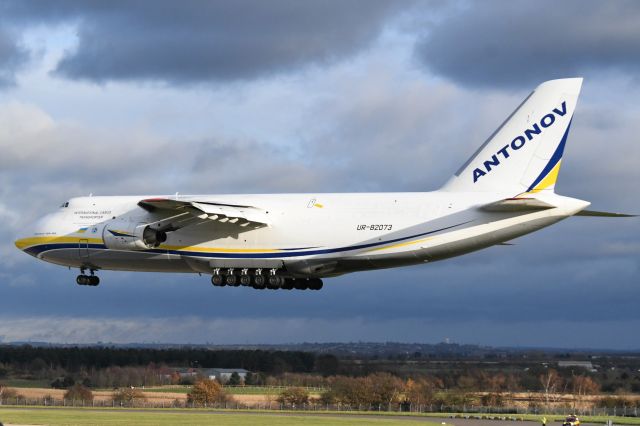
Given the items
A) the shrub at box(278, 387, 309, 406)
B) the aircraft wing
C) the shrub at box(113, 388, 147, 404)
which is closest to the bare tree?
the shrub at box(278, 387, 309, 406)

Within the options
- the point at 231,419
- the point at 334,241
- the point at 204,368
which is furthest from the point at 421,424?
the point at 204,368

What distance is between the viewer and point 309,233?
35719 mm

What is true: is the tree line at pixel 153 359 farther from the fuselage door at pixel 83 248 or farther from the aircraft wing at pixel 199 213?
the aircraft wing at pixel 199 213

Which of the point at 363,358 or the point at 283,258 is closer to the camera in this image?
the point at 283,258

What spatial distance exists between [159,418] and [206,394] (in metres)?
10.9

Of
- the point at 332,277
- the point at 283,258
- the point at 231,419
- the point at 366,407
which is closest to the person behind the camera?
the point at 283,258

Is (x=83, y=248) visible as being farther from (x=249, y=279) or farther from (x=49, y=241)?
(x=249, y=279)

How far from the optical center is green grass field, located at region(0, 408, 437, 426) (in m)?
45.8

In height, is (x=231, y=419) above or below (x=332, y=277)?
below

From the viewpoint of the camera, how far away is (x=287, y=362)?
61.6m

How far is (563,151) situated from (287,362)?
31028mm

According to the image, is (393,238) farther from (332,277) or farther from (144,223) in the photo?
(144,223)

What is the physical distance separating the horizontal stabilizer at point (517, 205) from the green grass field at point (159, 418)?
1631cm

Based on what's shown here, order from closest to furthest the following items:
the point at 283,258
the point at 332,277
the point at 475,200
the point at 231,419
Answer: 1. the point at 475,200
2. the point at 283,258
3. the point at 332,277
4. the point at 231,419
